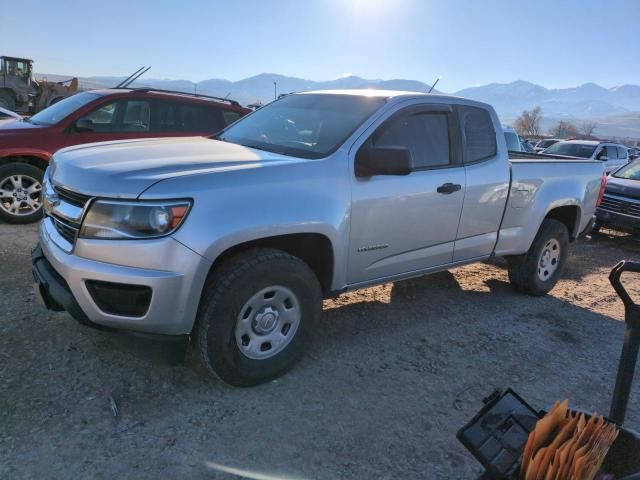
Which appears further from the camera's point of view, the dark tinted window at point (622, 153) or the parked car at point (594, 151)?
the dark tinted window at point (622, 153)

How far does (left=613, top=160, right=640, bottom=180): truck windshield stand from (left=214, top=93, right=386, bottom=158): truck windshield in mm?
7527

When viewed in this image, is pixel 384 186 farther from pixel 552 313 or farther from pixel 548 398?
pixel 552 313

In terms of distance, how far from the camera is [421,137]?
3.84 m

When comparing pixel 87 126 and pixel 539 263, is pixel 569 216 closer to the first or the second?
pixel 539 263

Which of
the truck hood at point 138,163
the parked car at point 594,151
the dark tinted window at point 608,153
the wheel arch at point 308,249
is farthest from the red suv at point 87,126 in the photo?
the dark tinted window at point 608,153

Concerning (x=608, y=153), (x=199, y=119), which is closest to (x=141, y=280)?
(x=199, y=119)

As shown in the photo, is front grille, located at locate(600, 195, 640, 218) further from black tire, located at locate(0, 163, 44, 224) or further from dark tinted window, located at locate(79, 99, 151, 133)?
black tire, located at locate(0, 163, 44, 224)

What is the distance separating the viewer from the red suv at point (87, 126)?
6.12 metres

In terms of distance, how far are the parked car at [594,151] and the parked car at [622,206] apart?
20.0ft

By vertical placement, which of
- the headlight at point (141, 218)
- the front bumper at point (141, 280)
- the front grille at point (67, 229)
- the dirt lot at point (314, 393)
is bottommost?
the dirt lot at point (314, 393)

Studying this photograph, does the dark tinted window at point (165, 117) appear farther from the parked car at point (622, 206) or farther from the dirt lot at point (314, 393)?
the parked car at point (622, 206)

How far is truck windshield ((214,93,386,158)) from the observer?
3.45 meters

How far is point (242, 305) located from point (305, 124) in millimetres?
1599

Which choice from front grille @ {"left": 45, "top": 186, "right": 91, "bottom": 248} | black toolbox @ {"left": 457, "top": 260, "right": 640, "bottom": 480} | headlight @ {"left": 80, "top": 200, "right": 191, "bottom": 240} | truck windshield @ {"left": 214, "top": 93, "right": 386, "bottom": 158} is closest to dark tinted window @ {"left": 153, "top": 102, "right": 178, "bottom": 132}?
truck windshield @ {"left": 214, "top": 93, "right": 386, "bottom": 158}
